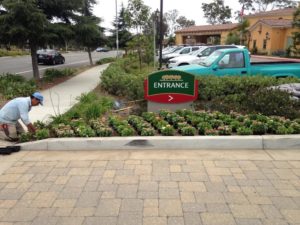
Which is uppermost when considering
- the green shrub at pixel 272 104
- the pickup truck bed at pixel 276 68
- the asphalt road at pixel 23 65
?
the pickup truck bed at pixel 276 68

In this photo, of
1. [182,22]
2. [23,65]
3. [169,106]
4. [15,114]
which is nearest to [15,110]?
[15,114]

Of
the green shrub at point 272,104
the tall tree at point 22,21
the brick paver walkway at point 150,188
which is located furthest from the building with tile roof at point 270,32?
the brick paver walkway at point 150,188

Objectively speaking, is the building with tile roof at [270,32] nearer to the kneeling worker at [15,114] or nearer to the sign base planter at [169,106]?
the sign base planter at [169,106]

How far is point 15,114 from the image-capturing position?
5719 mm

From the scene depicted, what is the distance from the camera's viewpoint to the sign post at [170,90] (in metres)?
7.08

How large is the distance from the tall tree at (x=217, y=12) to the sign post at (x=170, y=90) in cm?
7870

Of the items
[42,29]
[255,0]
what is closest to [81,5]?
[42,29]

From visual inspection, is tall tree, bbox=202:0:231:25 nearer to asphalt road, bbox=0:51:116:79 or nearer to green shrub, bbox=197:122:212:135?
asphalt road, bbox=0:51:116:79

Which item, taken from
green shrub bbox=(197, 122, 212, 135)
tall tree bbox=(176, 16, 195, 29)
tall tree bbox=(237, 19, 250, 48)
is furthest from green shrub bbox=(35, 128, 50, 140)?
tall tree bbox=(176, 16, 195, 29)

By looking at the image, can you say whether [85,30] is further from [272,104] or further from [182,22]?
[182,22]

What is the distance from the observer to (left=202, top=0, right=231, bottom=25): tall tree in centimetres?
7992

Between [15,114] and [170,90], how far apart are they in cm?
331

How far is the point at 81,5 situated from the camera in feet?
44.4

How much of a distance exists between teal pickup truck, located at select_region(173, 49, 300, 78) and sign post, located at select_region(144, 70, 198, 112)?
2.65 meters
